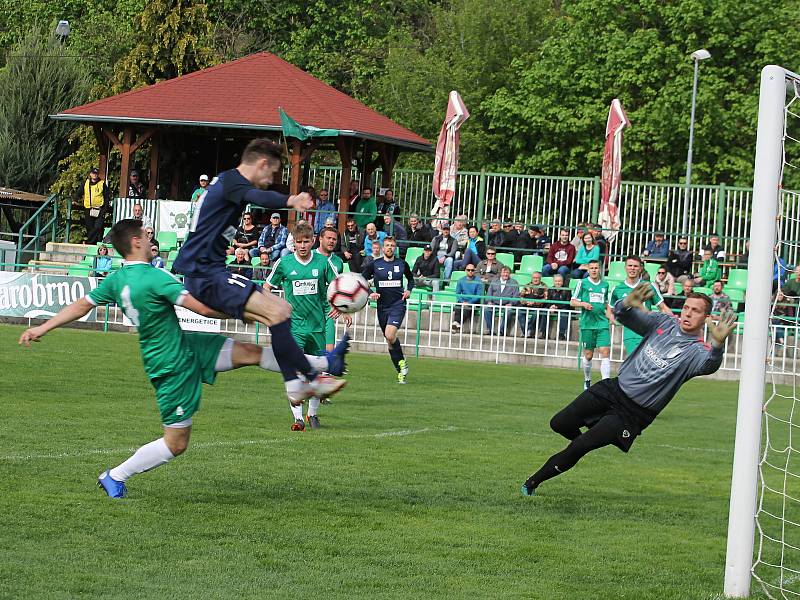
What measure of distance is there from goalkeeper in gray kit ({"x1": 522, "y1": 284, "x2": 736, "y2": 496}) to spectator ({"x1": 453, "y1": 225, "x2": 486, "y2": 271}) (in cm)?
1619

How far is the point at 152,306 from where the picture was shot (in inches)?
307

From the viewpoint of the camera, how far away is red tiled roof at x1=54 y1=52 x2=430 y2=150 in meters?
30.2

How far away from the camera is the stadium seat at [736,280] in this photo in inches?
993

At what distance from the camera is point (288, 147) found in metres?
30.6

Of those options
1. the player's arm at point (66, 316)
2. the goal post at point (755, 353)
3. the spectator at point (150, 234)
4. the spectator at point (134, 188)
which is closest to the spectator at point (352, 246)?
the spectator at point (150, 234)

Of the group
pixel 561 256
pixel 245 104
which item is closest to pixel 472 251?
pixel 561 256

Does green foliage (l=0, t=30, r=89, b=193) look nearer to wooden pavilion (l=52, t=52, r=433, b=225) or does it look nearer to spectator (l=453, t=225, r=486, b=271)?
wooden pavilion (l=52, t=52, r=433, b=225)

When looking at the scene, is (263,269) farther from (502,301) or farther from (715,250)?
(715,250)

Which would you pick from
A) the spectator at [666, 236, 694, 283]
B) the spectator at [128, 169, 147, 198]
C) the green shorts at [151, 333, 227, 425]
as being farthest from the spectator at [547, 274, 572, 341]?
the green shorts at [151, 333, 227, 425]

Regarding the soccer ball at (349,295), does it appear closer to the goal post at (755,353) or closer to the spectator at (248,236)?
the goal post at (755,353)

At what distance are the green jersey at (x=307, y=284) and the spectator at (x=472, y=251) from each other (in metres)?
12.0

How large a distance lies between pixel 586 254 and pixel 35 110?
23388 mm

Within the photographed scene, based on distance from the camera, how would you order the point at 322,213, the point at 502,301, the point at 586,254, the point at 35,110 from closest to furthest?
the point at 502,301, the point at 586,254, the point at 322,213, the point at 35,110

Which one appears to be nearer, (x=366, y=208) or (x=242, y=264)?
(x=242, y=264)
